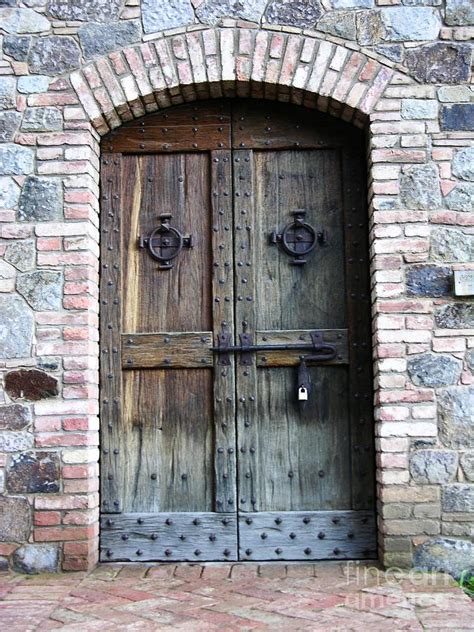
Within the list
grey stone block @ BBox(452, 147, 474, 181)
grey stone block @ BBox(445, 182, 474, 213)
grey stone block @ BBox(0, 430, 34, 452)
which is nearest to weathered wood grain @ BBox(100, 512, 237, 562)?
grey stone block @ BBox(0, 430, 34, 452)

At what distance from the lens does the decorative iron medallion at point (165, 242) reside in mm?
4254

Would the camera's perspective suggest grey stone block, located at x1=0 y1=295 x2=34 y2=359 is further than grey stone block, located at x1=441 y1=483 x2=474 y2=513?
Yes

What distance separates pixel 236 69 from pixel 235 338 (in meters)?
1.45

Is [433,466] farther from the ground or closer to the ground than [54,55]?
closer to the ground

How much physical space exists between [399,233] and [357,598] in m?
1.82

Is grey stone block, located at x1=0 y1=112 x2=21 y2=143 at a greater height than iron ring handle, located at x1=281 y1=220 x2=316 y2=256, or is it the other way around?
grey stone block, located at x1=0 y1=112 x2=21 y2=143

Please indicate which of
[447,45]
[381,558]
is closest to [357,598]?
[381,558]

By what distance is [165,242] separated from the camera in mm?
4281

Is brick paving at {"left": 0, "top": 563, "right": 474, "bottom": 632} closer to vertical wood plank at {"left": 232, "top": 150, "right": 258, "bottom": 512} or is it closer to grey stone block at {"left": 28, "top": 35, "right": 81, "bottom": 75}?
vertical wood plank at {"left": 232, "top": 150, "right": 258, "bottom": 512}

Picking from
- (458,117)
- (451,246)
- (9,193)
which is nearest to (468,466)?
(451,246)

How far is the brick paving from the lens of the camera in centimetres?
311

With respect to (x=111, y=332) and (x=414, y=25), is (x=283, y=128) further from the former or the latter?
(x=111, y=332)

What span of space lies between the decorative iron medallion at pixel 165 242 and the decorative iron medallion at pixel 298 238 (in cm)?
52

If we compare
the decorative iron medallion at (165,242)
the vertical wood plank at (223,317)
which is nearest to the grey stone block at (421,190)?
the vertical wood plank at (223,317)
